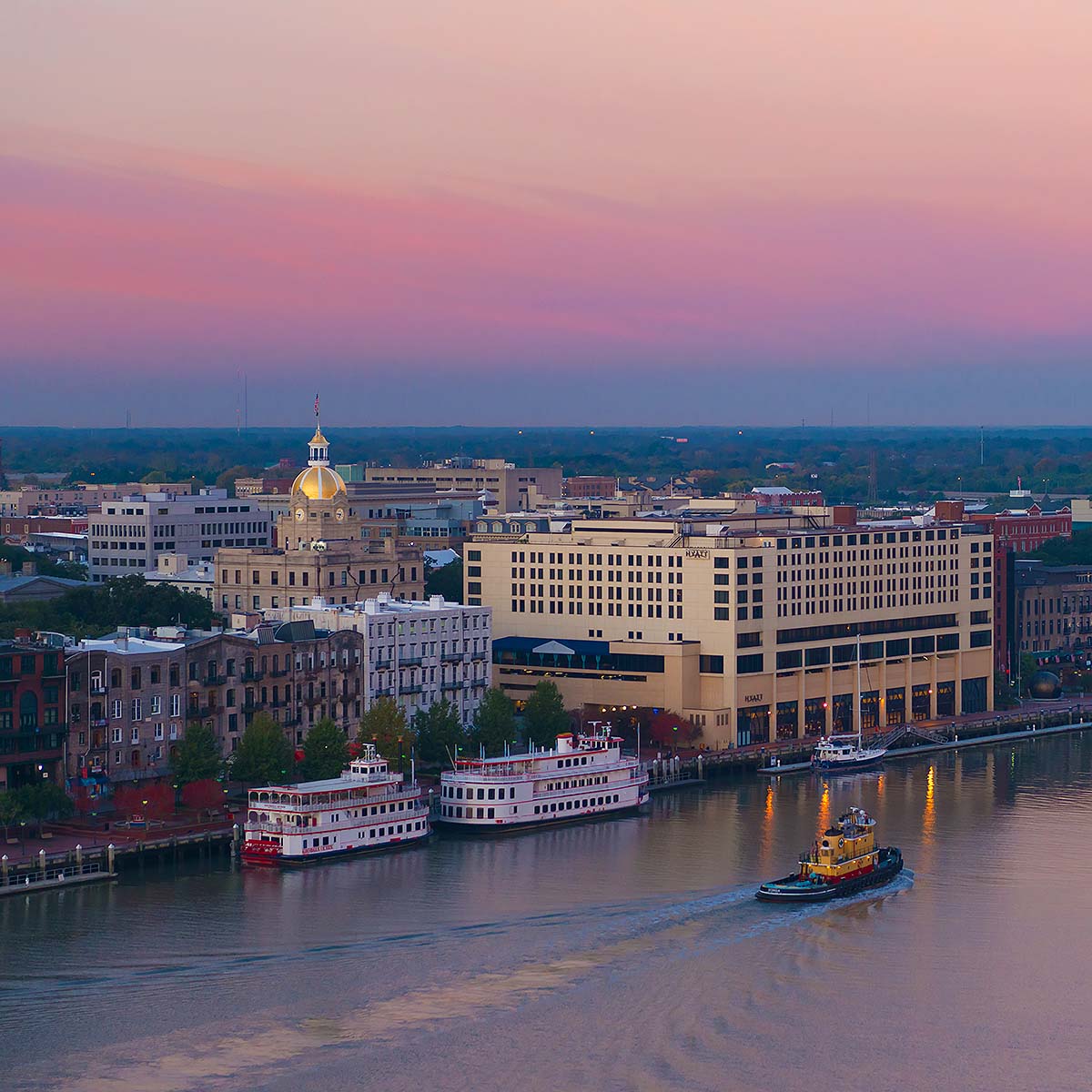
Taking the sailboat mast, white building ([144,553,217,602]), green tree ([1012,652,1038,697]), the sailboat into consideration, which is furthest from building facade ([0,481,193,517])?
the sailboat

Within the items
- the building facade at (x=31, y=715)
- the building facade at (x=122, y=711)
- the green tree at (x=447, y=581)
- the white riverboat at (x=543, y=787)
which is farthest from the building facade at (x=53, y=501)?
the building facade at (x=31, y=715)

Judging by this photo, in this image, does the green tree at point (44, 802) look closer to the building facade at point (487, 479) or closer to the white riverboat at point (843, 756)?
the white riverboat at point (843, 756)

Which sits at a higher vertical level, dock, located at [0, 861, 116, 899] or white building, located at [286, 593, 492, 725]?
white building, located at [286, 593, 492, 725]

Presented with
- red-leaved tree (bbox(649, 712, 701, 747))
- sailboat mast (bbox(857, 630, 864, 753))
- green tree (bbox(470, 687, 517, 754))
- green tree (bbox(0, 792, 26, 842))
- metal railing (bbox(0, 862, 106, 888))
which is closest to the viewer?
metal railing (bbox(0, 862, 106, 888))

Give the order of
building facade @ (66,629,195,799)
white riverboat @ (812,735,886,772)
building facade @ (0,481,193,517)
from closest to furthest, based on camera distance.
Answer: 1. building facade @ (66,629,195,799)
2. white riverboat @ (812,735,886,772)
3. building facade @ (0,481,193,517)

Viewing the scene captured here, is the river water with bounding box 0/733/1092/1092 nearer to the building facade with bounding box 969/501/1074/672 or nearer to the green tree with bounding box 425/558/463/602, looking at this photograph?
the building facade with bounding box 969/501/1074/672

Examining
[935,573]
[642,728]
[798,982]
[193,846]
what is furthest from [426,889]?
[935,573]

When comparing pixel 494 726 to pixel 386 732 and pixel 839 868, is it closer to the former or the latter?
pixel 386 732

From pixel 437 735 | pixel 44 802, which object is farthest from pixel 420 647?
pixel 44 802
